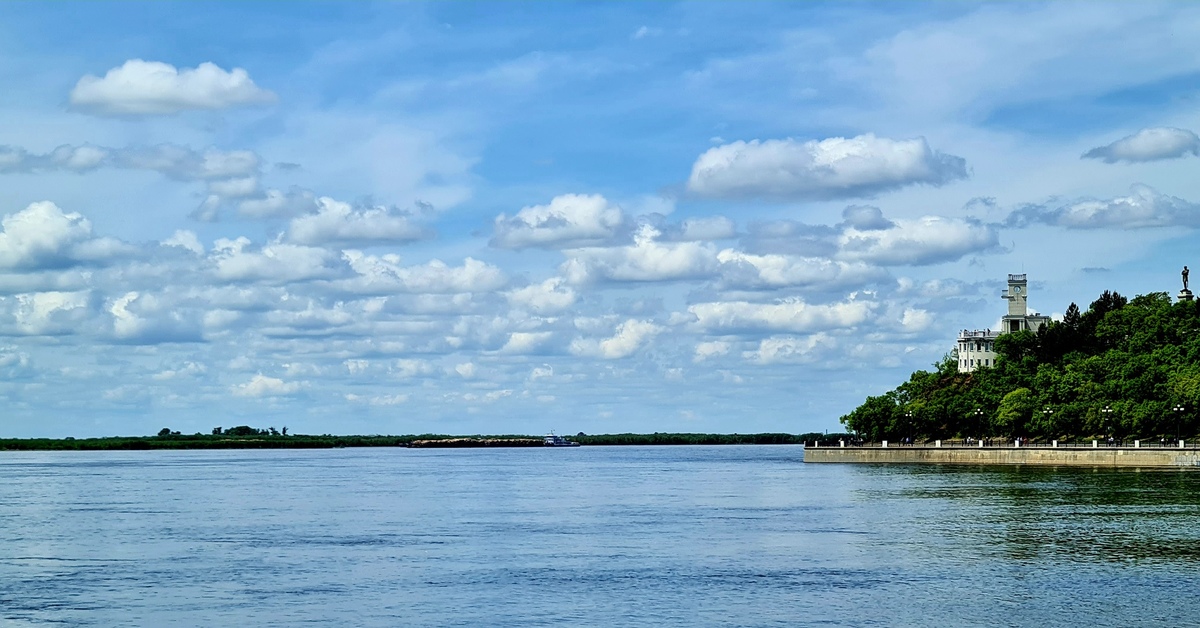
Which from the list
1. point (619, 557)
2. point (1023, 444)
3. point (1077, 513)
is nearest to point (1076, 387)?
point (1023, 444)

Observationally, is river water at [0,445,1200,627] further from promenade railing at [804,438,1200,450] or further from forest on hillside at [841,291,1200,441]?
forest on hillside at [841,291,1200,441]

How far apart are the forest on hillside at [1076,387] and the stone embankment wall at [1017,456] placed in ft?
15.4

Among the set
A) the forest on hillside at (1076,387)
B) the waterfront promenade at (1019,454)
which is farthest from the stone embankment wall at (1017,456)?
the forest on hillside at (1076,387)

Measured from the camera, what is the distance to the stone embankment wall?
445 feet

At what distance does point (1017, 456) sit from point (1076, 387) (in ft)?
38.9

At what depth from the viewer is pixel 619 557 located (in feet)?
207

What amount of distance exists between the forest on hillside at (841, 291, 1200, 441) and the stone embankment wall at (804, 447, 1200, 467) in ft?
15.4

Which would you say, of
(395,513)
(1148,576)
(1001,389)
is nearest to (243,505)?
(395,513)

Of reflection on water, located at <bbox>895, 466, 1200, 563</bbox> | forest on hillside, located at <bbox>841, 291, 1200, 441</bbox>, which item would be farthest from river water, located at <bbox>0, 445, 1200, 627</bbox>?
forest on hillside, located at <bbox>841, 291, 1200, 441</bbox>

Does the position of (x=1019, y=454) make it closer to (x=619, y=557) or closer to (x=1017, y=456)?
(x=1017, y=456)

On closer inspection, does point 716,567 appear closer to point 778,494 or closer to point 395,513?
point 395,513

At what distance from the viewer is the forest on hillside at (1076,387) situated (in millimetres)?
146875

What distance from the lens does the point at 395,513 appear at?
91.3 meters

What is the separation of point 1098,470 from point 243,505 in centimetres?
7991
